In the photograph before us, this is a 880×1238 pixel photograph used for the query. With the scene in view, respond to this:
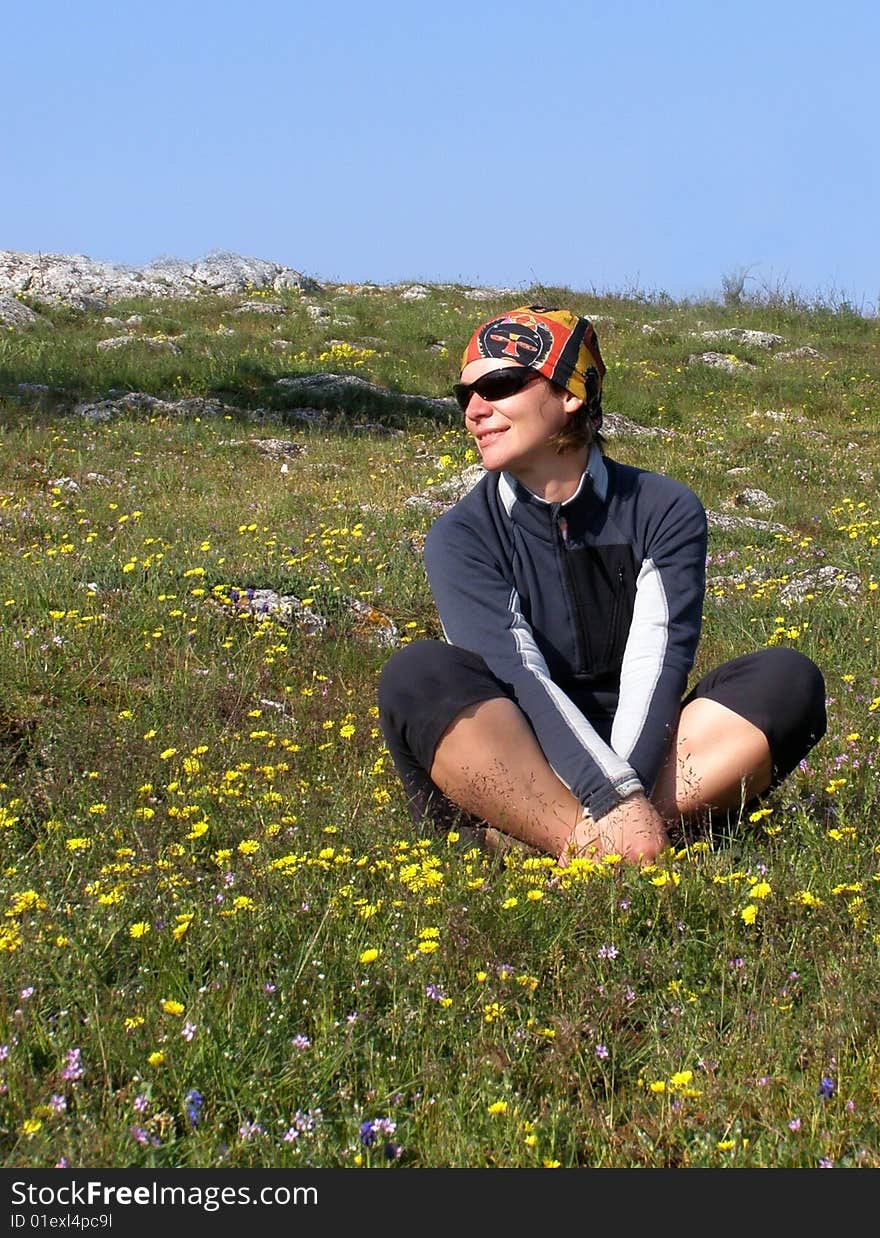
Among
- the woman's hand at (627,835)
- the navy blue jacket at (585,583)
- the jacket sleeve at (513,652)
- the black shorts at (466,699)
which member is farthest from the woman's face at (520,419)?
the woman's hand at (627,835)

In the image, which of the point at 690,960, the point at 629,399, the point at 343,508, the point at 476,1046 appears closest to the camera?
the point at 476,1046

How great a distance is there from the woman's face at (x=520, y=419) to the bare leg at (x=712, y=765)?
2.92ft

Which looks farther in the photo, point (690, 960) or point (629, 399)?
point (629, 399)

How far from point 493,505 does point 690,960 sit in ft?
5.29

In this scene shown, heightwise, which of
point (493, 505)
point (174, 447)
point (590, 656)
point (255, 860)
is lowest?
point (174, 447)

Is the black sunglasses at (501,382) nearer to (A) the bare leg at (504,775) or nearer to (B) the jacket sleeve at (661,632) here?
(B) the jacket sleeve at (661,632)

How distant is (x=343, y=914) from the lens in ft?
10.3

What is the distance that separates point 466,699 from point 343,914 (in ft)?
2.56

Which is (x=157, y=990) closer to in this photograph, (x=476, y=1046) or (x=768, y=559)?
(x=476, y=1046)

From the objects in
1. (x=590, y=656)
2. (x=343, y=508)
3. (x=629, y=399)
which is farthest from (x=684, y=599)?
(x=629, y=399)

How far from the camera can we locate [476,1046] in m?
2.65

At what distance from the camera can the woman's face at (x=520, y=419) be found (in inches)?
155

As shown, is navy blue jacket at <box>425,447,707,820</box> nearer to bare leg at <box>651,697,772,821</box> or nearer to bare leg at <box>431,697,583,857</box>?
bare leg at <box>651,697,772,821</box>

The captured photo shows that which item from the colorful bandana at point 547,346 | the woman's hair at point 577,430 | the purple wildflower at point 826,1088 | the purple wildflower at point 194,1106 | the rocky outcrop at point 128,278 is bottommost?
the rocky outcrop at point 128,278
